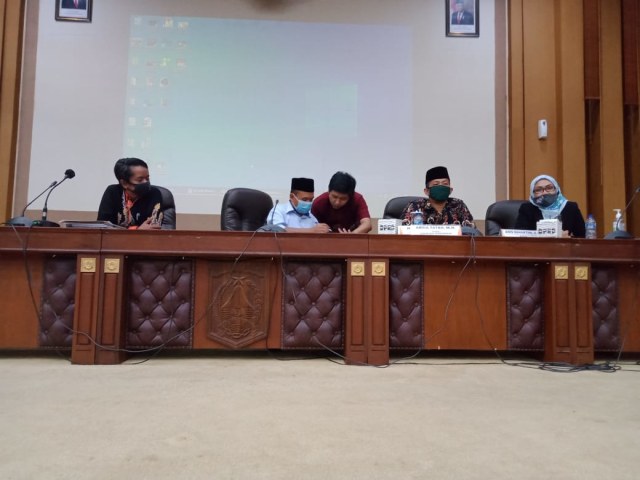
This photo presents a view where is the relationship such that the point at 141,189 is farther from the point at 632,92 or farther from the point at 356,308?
the point at 632,92

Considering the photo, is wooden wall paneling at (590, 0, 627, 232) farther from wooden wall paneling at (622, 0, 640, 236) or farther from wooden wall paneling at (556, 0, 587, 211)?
wooden wall paneling at (556, 0, 587, 211)

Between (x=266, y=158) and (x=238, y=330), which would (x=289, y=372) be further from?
(x=266, y=158)

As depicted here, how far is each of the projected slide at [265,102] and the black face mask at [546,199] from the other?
174 cm

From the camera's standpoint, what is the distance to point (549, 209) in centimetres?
296

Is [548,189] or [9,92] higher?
[9,92]

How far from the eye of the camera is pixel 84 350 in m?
2.19

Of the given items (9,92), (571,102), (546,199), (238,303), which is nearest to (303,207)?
(238,303)

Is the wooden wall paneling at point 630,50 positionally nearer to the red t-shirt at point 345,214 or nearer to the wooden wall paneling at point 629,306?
the wooden wall paneling at point 629,306

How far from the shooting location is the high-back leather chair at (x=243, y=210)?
294 centimetres

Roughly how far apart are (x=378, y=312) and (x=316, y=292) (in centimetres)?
34

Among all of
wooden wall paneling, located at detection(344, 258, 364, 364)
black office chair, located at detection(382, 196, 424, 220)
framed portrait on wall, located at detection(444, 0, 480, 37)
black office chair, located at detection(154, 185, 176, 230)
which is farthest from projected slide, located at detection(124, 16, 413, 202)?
wooden wall paneling, located at detection(344, 258, 364, 364)

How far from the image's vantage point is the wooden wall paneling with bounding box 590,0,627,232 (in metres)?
4.54

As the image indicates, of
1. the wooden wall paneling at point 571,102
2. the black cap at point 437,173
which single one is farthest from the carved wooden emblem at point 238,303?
the wooden wall paneling at point 571,102

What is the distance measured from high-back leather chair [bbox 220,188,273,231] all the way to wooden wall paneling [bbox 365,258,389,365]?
1033 mm
